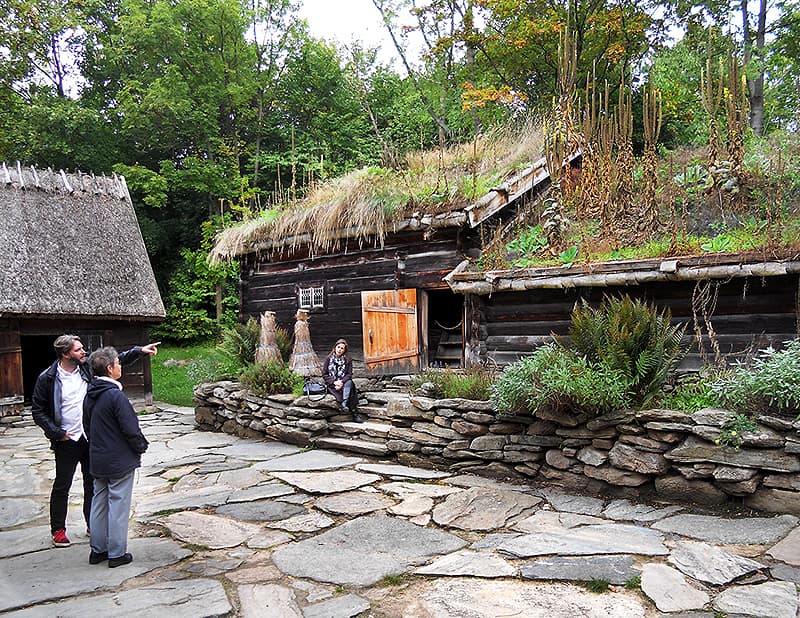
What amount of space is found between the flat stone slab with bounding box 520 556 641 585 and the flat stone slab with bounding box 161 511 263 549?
7.95 feet

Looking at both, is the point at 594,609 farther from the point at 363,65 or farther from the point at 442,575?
the point at 363,65

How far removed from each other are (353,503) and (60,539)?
102 inches

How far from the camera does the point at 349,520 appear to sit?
5.73 metres

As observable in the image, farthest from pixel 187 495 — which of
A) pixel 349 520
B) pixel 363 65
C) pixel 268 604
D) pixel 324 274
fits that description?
pixel 363 65

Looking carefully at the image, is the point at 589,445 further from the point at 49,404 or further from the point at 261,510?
the point at 49,404

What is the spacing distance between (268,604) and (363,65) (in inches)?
972

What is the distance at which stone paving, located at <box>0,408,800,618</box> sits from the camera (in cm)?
384

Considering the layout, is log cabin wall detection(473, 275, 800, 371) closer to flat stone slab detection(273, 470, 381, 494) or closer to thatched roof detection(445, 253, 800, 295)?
thatched roof detection(445, 253, 800, 295)

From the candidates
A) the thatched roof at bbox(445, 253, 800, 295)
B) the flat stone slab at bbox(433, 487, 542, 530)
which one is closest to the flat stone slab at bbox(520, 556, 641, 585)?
the flat stone slab at bbox(433, 487, 542, 530)

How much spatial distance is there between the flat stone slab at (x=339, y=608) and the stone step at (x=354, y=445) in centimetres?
418

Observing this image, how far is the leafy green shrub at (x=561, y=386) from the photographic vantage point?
614cm

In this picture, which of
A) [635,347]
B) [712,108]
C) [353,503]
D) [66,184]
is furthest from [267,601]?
[66,184]

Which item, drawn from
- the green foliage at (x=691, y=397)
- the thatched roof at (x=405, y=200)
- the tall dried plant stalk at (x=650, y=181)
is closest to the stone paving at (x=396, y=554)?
the green foliage at (x=691, y=397)

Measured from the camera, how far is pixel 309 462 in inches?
320
